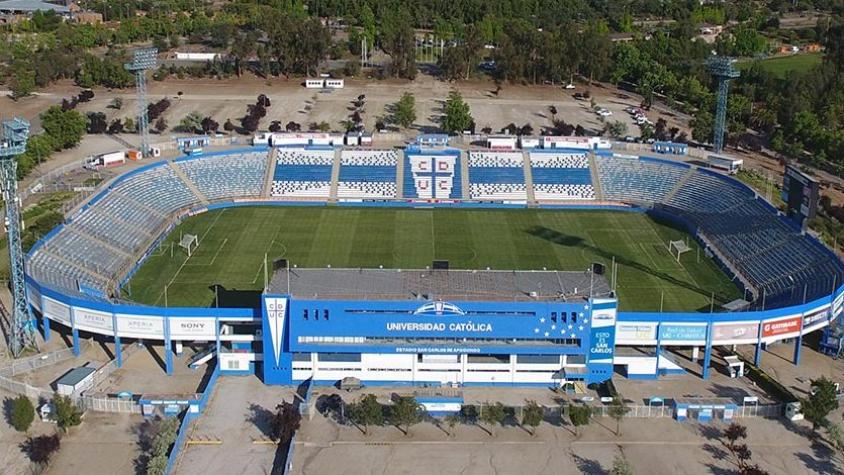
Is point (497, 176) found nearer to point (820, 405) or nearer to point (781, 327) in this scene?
point (781, 327)

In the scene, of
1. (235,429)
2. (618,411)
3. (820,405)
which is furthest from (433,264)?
(820,405)

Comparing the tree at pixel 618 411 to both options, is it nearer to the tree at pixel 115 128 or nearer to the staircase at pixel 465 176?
the staircase at pixel 465 176

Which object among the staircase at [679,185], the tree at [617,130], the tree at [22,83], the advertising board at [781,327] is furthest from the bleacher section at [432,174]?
the tree at [22,83]

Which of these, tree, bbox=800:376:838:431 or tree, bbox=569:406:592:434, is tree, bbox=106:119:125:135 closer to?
tree, bbox=569:406:592:434

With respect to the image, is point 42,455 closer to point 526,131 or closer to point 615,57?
point 526,131

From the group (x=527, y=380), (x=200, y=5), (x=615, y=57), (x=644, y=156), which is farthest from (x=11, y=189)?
(x=200, y=5)

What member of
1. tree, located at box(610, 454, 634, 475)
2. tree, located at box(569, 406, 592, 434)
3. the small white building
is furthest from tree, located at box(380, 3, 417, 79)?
tree, located at box(610, 454, 634, 475)
